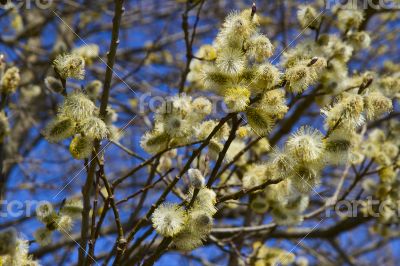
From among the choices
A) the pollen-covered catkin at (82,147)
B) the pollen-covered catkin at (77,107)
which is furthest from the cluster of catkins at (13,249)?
the pollen-covered catkin at (77,107)

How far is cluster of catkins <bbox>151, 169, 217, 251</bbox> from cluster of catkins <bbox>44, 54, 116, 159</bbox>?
42 cm

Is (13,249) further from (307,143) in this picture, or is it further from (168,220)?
(307,143)

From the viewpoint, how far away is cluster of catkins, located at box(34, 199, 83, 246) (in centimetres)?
239

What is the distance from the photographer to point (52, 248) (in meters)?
4.68

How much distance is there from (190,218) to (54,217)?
73 centimetres

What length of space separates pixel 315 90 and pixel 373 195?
0.81 metres

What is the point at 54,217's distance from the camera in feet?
7.88

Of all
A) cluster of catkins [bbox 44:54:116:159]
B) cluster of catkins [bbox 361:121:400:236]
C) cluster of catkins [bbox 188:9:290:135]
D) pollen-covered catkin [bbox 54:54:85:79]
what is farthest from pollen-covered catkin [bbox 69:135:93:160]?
cluster of catkins [bbox 361:121:400:236]

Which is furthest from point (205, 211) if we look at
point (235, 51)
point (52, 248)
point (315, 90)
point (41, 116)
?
point (41, 116)

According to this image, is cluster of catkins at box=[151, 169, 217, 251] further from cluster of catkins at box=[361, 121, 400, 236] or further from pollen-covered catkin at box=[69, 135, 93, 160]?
cluster of catkins at box=[361, 121, 400, 236]

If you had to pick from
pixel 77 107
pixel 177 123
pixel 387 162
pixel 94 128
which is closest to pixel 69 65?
pixel 77 107

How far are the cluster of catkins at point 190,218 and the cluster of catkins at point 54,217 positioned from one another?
56 cm

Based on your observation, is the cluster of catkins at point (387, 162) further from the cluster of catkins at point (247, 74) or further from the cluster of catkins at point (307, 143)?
the cluster of catkins at point (247, 74)

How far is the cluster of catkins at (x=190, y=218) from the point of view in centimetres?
198
